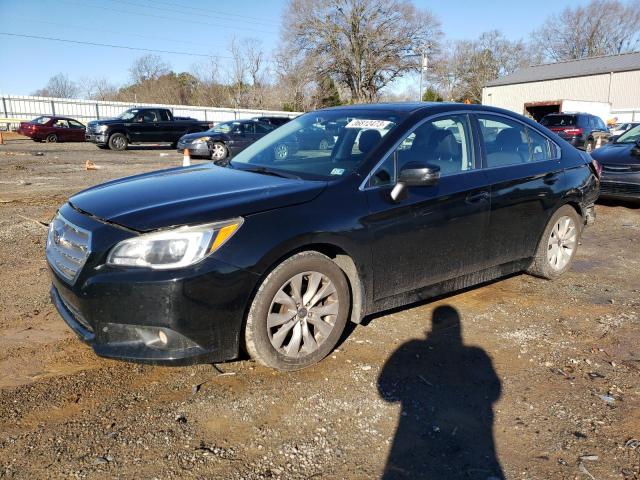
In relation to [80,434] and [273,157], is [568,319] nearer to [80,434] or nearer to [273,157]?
[273,157]

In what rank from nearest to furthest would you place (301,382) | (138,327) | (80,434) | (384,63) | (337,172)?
(80,434), (138,327), (301,382), (337,172), (384,63)

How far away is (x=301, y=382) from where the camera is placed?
126 inches

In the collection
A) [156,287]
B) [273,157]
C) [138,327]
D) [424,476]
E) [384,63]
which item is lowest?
[424,476]

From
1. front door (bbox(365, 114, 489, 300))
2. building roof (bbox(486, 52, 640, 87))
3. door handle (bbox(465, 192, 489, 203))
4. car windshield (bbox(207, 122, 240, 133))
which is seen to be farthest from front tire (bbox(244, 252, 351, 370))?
building roof (bbox(486, 52, 640, 87))

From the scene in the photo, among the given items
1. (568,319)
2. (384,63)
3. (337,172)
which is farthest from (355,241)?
(384,63)

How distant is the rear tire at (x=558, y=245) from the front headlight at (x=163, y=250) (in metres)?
3.44

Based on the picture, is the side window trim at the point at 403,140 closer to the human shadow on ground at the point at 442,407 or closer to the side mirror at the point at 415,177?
the side mirror at the point at 415,177

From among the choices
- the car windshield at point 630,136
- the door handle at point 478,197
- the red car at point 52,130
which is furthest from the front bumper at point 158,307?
the red car at point 52,130

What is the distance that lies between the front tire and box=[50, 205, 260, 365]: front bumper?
15 cm

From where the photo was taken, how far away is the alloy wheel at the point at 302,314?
10.3ft

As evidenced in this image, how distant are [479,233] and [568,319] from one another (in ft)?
3.44

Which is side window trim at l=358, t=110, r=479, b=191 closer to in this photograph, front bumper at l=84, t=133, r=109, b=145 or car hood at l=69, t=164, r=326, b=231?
→ car hood at l=69, t=164, r=326, b=231

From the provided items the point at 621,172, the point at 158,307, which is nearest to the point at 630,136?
the point at 621,172

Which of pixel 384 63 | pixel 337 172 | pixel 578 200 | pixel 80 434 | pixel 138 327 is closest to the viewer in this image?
pixel 80 434
